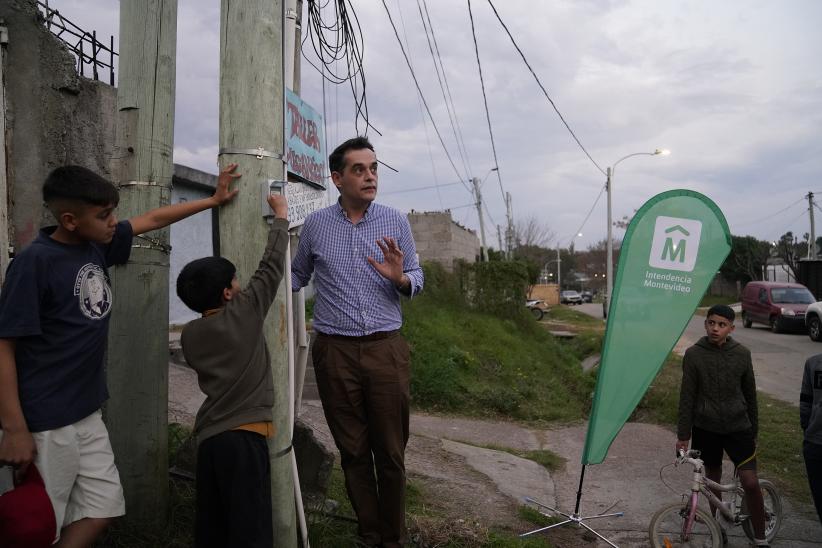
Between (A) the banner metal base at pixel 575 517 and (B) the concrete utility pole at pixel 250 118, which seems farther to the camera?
(A) the banner metal base at pixel 575 517

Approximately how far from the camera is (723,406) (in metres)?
4.03

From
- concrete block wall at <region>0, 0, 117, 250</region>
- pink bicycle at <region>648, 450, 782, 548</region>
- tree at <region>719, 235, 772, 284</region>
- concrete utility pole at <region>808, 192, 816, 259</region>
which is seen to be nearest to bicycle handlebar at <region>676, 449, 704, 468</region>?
pink bicycle at <region>648, 450, 782, 548</region>

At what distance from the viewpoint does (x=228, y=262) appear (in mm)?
2523

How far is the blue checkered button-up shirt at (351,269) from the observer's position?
3102mm

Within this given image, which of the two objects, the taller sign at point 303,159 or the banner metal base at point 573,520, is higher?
the taller sign at point 303,159

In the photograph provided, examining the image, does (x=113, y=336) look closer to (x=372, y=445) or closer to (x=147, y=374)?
(x=147, y=374)

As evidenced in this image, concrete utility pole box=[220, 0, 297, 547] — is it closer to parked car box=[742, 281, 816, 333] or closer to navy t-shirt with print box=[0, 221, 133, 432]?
navy t-shirt with print box=[0, 221, 133, 432]

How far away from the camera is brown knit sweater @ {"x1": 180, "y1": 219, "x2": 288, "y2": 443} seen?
2.40m

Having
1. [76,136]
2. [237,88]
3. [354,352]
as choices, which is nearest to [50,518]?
[354,352]

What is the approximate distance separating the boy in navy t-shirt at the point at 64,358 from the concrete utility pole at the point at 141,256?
56cm

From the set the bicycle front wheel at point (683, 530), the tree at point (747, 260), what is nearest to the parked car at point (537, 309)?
the tree at point (747, 260)

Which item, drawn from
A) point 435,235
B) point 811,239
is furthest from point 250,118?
point 811,239

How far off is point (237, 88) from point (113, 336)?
1280 mm

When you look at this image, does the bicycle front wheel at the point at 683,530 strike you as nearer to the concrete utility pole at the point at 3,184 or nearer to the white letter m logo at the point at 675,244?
the white letter m logo at the point at 675,244
